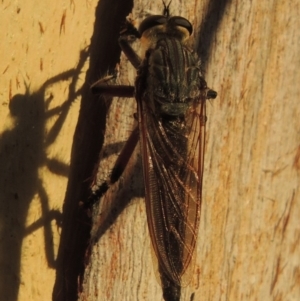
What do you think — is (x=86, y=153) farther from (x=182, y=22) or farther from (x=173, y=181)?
(x=182, y=22)

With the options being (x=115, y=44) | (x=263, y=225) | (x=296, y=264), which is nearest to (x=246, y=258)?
(x=263, y=225)

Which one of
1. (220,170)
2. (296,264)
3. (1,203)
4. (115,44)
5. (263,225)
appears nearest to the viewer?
(1,203)

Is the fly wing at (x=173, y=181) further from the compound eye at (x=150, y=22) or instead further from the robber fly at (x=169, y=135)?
the compound eye at (x=150, y=22)

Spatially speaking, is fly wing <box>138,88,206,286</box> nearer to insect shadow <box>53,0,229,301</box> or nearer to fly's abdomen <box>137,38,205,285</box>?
fly's abdomen <box>137,38,205,285</box>

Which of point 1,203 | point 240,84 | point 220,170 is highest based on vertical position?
point 240,84

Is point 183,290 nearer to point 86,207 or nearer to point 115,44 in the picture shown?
point 86,207

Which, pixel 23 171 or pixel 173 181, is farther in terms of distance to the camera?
pixel 173 181

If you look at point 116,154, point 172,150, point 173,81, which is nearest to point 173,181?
point 172,150
